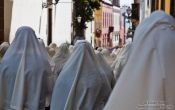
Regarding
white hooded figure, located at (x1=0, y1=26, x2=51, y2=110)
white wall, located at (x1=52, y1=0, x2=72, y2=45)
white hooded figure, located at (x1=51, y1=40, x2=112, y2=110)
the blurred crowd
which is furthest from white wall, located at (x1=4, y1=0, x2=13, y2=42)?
white hooded figure, located at (x1=51, y1=40, x2=112, y2=110)

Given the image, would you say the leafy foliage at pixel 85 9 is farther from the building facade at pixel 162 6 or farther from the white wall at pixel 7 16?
the building facade at pixel 162 6

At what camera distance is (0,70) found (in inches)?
283

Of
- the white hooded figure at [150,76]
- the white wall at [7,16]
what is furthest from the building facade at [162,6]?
the white wall at [7,16]

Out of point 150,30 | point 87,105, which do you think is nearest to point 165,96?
point 150,30

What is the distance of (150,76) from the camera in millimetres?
3369

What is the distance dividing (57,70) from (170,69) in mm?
6649

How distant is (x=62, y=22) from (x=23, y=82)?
31.7m

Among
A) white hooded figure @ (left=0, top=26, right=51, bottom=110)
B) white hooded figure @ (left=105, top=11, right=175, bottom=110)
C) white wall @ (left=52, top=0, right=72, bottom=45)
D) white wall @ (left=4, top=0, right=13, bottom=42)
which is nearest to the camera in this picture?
white hooded figure @ (left=105, top=11, right=175, bottom=110)

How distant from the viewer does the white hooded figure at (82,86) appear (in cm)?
604

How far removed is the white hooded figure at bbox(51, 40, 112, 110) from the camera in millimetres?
6043

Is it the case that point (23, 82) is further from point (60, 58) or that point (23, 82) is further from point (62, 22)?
point (62, 22)

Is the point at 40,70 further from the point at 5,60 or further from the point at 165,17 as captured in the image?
the point at 165,17

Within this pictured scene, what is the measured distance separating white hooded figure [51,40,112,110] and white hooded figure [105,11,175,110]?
2589 millimetres

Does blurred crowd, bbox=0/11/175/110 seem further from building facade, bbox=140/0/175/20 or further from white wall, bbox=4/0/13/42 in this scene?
white wall, bbox=4/0/13/42
